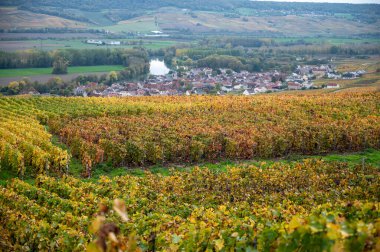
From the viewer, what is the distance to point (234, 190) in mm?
16344

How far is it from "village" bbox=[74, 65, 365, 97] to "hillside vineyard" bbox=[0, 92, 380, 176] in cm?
3585

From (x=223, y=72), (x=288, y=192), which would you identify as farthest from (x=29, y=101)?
(x=223, y=72)

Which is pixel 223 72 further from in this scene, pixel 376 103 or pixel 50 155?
pixel 50 155

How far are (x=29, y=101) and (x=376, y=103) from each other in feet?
118

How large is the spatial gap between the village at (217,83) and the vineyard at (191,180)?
1378 inches

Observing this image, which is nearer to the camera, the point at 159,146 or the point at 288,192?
the point at 288,192

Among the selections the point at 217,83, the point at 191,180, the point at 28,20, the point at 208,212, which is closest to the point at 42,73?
the point at 217,83

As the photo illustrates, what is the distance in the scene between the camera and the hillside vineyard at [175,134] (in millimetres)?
23159

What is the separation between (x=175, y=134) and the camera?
26719 mm

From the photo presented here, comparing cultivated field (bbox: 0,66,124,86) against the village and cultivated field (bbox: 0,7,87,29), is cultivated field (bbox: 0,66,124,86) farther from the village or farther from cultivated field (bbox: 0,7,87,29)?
cultivated field (bbox: 0,7,87,29)

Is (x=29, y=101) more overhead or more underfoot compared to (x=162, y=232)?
more underfoot

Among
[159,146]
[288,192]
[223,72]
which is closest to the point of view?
[288,192]

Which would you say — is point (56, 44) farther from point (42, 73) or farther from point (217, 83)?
point (217, 83)

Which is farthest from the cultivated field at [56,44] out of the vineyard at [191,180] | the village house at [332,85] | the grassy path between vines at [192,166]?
the grassy path between vines at [192,166]
